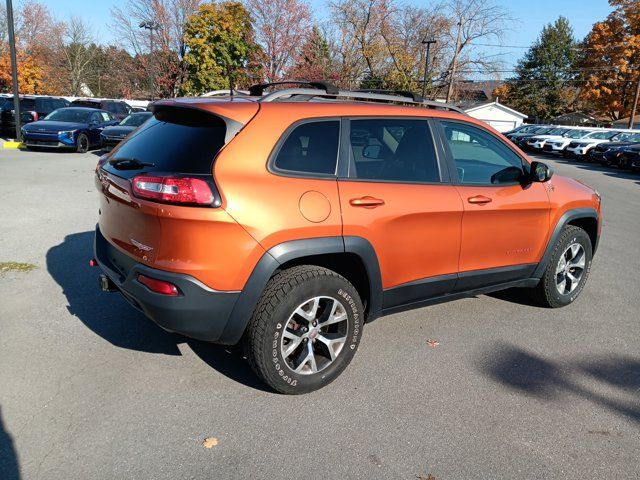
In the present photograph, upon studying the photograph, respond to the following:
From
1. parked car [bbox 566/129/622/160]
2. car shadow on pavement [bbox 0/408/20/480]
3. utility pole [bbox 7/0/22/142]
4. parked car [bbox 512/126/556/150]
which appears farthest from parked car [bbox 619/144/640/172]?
utility pole [bbox 7/0/22/142]

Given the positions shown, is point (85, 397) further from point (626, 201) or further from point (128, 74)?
point (128, 74)

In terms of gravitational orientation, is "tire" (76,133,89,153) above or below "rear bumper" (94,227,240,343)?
above

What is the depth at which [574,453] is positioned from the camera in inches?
109

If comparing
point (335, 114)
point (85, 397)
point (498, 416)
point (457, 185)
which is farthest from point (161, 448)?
point (457, 185)

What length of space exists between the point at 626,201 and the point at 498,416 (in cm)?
1204

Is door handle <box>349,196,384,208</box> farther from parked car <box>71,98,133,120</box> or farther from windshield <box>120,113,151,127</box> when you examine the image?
parked car <box>71,98,133,120</box>

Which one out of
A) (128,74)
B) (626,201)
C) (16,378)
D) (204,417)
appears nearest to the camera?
(204,417)

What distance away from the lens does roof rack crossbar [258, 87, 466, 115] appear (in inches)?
128

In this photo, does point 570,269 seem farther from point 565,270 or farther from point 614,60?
point 614,60

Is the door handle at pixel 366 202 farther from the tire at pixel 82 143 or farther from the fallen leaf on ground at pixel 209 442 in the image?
the tire at pixel 82 143

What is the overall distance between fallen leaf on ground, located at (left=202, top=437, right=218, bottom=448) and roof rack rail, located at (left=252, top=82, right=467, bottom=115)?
6.62 feet

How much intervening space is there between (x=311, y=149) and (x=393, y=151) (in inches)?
29.5

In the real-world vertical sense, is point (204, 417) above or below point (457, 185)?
below

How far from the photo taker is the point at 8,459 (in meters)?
2.49
